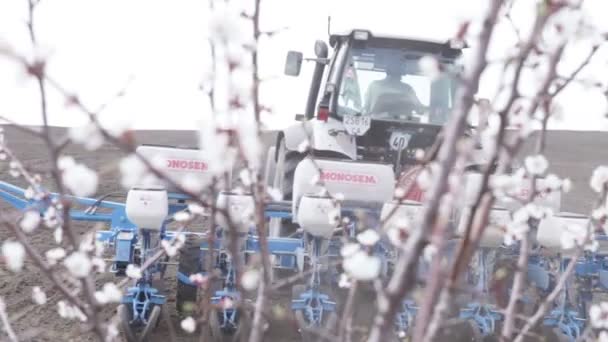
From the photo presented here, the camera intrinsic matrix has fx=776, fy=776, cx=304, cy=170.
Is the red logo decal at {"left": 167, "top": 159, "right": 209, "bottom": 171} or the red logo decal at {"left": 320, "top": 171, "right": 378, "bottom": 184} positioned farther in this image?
the red logo decal at {"left": 167, "top": 159, "right": 209, "bottom": 171}

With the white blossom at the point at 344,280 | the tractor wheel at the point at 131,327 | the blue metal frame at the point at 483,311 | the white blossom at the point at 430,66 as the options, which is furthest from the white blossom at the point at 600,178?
the tractor wheel at the point at 131,327

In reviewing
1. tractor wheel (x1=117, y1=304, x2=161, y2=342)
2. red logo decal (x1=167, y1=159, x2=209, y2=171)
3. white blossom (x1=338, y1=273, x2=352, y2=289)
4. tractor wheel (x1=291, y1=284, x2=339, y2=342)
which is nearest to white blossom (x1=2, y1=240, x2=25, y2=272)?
white blossom (x1=338, y1=273, x2=352, y2=289)

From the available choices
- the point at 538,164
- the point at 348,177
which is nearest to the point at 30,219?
the point at 538,164

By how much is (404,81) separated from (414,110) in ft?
0.89

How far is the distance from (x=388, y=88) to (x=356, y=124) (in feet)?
1.82

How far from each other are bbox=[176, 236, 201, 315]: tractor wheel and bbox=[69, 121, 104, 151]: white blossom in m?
4.24

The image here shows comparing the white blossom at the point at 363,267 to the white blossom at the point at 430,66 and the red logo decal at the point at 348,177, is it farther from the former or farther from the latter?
the red logo decal at the point at 348,177

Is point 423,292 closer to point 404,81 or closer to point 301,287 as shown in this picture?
point 301,287

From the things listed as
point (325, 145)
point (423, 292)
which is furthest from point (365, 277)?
point (325, 145)

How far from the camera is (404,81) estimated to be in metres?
6.49

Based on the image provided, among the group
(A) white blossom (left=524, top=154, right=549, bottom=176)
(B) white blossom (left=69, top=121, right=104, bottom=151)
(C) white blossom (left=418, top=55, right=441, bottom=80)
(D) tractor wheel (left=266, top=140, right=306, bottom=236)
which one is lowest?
(D) tractor wheel (left=266, top=140, right=306, bottom=236)

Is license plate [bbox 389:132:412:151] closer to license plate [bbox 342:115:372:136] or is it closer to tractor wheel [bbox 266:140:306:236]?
license plate [bbox 342:115:372:136]

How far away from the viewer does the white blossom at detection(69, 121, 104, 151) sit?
1.05m

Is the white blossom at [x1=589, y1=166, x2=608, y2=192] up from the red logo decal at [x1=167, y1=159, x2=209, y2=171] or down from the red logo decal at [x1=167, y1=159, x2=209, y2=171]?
up
